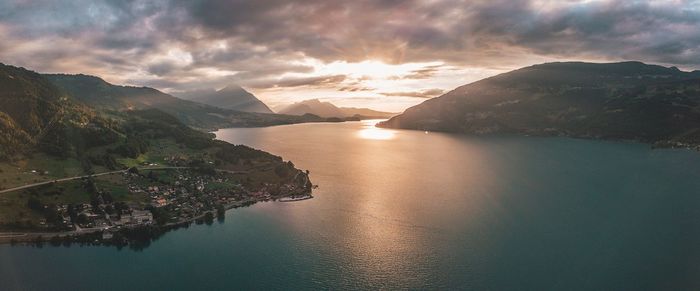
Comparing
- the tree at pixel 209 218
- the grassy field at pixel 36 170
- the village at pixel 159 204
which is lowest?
the tree at pixel 209 218

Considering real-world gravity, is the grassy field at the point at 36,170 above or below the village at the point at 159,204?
above

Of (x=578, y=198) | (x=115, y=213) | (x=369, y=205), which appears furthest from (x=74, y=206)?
(x=578, y=198)

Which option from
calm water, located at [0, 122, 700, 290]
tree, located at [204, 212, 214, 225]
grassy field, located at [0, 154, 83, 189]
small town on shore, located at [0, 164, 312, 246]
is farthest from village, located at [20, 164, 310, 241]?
grassy field, located at [0, 154, 83, 189]

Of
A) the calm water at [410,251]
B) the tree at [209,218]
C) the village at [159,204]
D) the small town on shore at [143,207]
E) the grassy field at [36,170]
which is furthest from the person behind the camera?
the grassy field at [36,170]

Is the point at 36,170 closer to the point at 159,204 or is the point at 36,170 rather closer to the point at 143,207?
the point at 143,207

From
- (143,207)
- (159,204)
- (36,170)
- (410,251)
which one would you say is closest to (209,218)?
(159,204)

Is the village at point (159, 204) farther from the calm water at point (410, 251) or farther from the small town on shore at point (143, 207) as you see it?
the calm water at point (410, 251)

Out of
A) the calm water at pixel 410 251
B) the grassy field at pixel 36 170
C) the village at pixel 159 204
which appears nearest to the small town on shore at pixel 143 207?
the village at pixel 159 204

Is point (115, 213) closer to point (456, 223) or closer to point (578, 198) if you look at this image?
point (456, 223)

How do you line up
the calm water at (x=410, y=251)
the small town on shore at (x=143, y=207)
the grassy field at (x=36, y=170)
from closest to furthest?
the calm water at (x=410, y=251) < the small town on shore at (x=143, y=207) < the grassy field at (x=36, y=170)

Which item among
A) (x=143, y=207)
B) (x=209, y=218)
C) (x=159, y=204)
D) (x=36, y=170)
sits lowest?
(x=209, y=218)

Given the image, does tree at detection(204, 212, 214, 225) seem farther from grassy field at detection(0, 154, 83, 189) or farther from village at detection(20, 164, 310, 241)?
grassy field at detection(0, 154, 83, 189)
